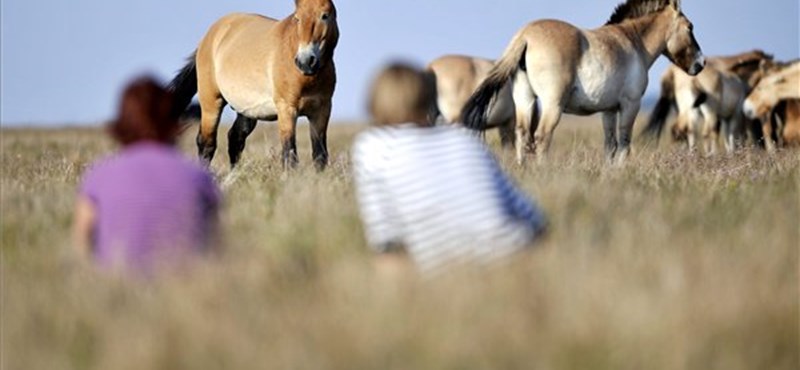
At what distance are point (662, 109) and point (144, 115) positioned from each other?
15.5 m

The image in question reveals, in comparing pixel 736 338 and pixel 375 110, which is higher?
pixel 375 110

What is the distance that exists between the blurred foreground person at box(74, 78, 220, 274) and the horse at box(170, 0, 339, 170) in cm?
536

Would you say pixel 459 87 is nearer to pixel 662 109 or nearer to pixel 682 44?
pixel 682 44

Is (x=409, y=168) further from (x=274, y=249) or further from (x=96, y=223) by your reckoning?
(x=96, y=223)

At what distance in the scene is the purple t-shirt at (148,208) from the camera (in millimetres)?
4875

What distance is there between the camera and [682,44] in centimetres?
1355

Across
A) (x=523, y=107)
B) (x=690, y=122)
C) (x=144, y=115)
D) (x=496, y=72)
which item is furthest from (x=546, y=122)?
(x=690, y=122)

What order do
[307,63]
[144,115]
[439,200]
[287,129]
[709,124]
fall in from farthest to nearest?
[709,124], [287,129], [307,63], [144,115], [439,200]

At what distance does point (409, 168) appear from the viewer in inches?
193

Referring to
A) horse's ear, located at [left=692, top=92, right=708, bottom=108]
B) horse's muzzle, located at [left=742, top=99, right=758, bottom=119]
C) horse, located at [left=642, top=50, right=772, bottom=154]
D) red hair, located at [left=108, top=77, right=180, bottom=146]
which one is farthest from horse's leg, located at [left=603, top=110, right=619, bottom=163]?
red hair, located at [left=108, top=77, right=180, bottom=146]

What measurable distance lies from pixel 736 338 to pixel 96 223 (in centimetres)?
271

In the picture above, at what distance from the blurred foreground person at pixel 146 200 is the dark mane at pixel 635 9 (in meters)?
9.13

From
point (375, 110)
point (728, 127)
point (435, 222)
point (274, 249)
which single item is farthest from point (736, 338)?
point (728, 127)

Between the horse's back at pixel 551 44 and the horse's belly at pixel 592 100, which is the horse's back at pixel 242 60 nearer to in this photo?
the horse's back at pixel 551 44
